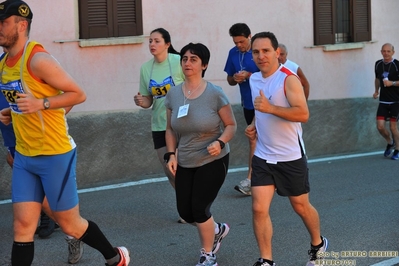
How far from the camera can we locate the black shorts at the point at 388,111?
42.4 ft

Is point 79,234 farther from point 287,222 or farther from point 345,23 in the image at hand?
point 345,23

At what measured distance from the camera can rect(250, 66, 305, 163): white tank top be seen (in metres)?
5.81

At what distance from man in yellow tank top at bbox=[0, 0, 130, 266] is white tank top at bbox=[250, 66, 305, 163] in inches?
56.2

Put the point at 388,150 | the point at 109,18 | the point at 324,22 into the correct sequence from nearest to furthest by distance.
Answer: the point at 109,18
the point at 388,150
the point at 324,22

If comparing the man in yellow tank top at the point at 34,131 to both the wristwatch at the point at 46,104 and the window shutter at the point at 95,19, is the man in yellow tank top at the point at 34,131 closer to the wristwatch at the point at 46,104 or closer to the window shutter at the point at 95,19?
the wristwatch at the point at 46,104

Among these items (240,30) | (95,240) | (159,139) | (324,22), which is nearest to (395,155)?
(324,22)

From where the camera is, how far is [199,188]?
6.14 meters

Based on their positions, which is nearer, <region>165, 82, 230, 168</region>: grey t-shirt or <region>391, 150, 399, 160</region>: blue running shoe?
<region>165, 82, 230, 168</region>: grey t-shirt

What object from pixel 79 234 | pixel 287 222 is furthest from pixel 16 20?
pixel 287 222

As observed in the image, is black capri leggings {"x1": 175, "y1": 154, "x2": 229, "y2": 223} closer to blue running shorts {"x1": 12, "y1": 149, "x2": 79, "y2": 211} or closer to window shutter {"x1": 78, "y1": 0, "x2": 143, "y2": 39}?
blue running shorts {"x1": 12, "y1": 149, "x2": 79, "y2": 211}

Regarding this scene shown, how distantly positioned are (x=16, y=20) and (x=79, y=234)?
1566 millimetres

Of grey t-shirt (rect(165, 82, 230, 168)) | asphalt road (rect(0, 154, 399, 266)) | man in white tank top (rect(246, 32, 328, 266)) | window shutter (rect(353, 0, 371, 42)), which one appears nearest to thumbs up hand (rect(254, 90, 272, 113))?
man in white tank top (rect(246, 32, 328, 266))

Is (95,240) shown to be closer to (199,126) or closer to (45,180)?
(45,180)

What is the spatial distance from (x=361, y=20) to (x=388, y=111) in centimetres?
201
